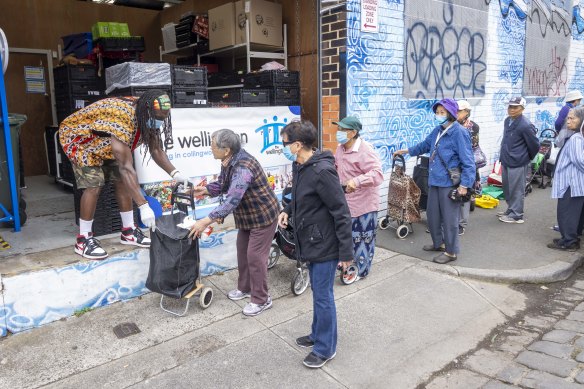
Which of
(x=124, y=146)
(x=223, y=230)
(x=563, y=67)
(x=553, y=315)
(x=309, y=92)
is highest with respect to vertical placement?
(x=563, y=67)

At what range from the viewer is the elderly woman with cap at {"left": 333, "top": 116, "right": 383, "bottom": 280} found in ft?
14.9

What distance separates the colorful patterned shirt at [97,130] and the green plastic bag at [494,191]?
22.3 feet

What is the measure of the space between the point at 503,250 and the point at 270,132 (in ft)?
11.1

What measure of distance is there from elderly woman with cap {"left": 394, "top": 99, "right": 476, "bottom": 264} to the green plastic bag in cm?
354

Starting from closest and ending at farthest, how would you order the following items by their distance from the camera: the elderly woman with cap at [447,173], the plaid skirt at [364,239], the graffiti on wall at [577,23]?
the plaid skirt at [364,239] → the elderly woman with cap at [447,173] → the graffiti on wall at [577,23]

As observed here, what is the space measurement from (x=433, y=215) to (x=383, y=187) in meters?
1.35

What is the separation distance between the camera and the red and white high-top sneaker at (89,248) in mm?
4309

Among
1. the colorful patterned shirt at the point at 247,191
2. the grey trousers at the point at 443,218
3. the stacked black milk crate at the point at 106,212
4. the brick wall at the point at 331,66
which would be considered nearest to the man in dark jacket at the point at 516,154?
the grey trousers at the point at 443,218

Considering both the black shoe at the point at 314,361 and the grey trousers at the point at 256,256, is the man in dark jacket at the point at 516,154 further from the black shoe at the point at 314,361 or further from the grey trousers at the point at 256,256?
the black shoe at the point at 314,361

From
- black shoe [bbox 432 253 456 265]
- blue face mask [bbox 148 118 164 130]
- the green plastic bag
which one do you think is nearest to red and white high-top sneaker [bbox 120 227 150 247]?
blue face mask [bbox 148 118 164 130]

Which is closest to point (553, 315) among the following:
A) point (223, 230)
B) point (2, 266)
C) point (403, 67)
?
point (223, 230)

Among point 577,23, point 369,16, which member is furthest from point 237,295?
point 577,23

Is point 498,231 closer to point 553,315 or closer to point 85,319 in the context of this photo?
point 553,315

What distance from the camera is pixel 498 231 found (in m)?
6.71
